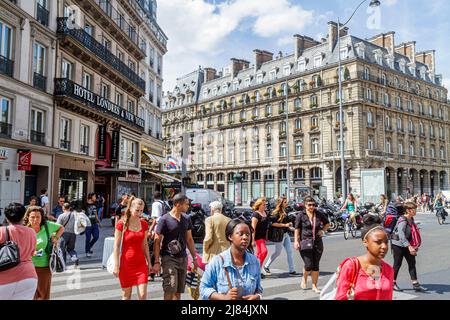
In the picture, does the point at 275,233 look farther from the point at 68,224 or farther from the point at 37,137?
the point at 37,137

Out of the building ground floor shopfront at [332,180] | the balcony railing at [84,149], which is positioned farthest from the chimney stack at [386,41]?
the balcony railing at [84,149]

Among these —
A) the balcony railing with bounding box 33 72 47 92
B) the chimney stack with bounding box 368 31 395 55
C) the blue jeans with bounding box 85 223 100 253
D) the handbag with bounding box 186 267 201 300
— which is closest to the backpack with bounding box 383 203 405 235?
the handbag with bounding box 186 267 201 300

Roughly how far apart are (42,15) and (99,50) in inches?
170

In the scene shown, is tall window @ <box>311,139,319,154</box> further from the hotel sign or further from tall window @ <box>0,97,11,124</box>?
tall window @ <box>0,97,11,124</box>

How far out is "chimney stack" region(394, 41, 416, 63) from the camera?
2132 inches

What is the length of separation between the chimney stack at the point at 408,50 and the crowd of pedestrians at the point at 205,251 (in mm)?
54690

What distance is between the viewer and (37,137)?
54.0ft

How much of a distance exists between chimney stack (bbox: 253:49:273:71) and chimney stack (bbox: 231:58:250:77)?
4.10 meters

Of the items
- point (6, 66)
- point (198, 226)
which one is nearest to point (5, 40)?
point (6, 66)

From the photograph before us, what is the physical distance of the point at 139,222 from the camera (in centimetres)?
469

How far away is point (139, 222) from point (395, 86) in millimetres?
52049

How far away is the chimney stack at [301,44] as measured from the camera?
52938 mm

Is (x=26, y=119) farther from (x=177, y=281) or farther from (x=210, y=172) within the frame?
(x=210, y=172)
